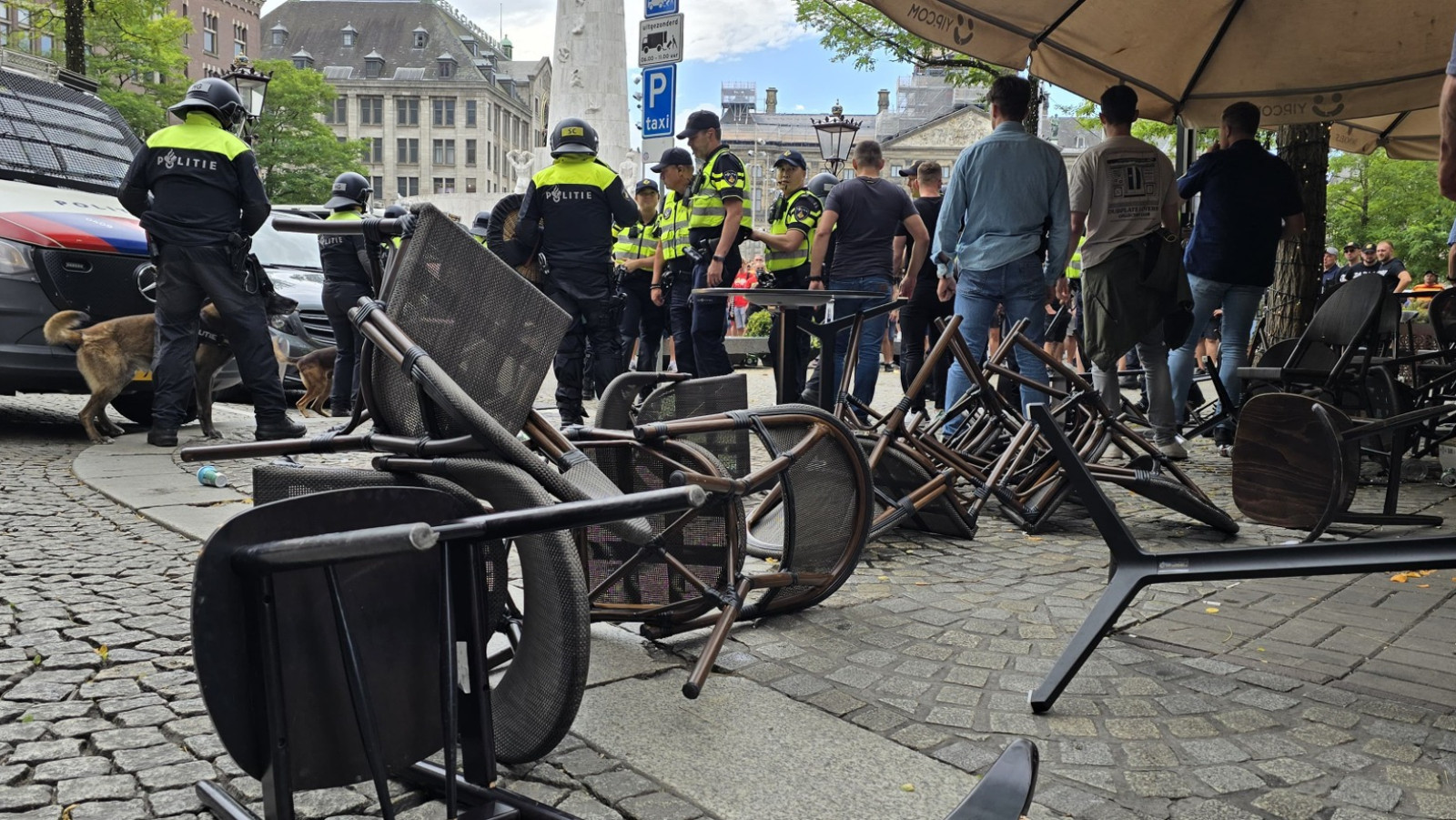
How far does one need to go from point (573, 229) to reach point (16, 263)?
3447 millimetres

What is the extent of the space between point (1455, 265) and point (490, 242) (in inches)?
249

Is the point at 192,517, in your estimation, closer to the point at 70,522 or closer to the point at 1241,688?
the point at 70,522

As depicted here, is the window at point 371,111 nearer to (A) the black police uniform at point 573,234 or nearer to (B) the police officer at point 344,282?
(B) the police officer at point 344,282

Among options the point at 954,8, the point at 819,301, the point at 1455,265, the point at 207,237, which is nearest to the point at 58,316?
the point at 207,237

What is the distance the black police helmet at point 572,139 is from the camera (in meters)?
8.17

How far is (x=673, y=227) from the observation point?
9219 millimetres

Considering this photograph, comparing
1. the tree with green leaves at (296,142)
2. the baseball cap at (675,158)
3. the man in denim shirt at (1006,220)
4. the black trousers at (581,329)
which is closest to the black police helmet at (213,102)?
the black trousers at (581,329)

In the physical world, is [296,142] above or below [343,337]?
above

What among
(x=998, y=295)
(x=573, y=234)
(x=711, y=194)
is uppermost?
(x=711, y=194)

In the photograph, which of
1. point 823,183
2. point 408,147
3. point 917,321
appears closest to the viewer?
point 917,321

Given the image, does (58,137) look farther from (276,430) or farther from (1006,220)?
(1006,220)

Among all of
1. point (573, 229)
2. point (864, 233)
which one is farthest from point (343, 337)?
point (864, 233)

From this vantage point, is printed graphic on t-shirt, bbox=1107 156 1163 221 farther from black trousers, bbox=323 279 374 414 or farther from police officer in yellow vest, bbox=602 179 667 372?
black trousers, bbox=323 279 374 414

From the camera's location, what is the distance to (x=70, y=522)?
5328mm
